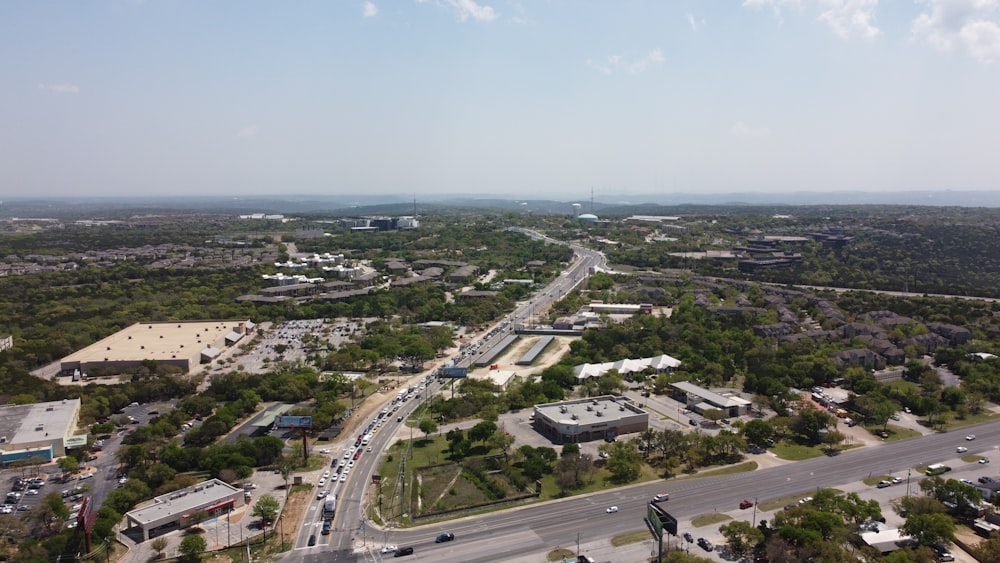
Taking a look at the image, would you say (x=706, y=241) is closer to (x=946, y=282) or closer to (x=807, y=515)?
(x=946, y=282)

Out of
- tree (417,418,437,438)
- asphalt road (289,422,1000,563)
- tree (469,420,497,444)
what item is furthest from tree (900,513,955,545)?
tree (417,418,437,438)

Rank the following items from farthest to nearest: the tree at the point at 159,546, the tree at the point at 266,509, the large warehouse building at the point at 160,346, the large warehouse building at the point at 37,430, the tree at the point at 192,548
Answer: the large warehouse building at the point at 160,346 < the large warehouse building at the point at 37,430 < the tree at the point at 266,509 < the tree at the point at 159,546 < the tree at the point at 192,548

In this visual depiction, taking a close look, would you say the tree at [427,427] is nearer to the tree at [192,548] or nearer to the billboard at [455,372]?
the billboard at [455,372]

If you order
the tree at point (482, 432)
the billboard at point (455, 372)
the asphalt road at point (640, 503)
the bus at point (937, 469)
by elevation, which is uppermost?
the tree at point (482, 432)

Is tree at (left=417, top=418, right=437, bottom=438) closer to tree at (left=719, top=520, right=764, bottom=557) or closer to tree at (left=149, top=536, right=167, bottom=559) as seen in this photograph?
tree at (left=149, top=536, right=167, bottom=559)

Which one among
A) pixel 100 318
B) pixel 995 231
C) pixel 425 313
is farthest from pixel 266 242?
pixel 995 231

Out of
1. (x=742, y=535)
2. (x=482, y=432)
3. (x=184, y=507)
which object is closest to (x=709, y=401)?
(x=482, y=432)

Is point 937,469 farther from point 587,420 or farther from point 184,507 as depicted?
point 184,507

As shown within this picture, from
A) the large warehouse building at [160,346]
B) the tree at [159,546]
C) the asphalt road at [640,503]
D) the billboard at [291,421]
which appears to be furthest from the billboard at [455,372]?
the tree at [159,546]
